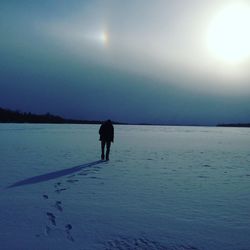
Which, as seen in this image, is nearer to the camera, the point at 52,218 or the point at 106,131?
the point at 52,218

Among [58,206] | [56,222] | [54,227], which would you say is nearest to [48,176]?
[58,206]

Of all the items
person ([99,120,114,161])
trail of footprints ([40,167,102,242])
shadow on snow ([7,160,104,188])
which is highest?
person ([99,120,114,161])

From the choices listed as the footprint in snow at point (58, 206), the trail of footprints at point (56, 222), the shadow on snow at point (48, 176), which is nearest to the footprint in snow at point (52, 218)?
the trail of footprints at point (56, 222)

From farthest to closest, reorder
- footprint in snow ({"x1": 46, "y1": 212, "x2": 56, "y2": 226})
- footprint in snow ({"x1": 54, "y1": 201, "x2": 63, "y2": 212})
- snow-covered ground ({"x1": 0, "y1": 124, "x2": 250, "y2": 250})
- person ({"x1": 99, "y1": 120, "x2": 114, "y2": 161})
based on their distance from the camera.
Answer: person ({"x1": 99, "y1": 120, "x2": 114, "y2": 161}) → footprint in snow ({"x1": 54, "y1": 201, "x2": 63, "y2": 212}) → footprint in snow ({"x1": 46, "y1": 212, "x2": 56, "y2": 226}) → snow-covered ground ({"x1": 0, "y1": 124, "x2": 250, "y2": 250})

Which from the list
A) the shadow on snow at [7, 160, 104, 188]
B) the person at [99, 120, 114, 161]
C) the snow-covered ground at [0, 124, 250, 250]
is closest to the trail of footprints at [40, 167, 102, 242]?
the snow-covered ground at [0, 124, 250, 250]

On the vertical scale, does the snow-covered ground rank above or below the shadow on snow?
above

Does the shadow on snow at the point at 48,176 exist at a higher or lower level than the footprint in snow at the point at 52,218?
lower

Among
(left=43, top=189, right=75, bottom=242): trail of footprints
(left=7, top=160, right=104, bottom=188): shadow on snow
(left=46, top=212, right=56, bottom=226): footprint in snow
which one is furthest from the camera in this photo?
(left=7, top=160, right=104, bottom=188): shadow on snow

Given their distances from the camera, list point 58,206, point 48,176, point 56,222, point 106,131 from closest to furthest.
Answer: point 56,222
point 58,206
point 48,176
point 106,131

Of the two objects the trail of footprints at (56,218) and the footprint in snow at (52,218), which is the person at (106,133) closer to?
the trail of footprints at (56,218)

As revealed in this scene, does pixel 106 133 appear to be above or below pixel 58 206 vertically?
above

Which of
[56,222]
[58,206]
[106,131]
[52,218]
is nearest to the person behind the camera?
[56,222]

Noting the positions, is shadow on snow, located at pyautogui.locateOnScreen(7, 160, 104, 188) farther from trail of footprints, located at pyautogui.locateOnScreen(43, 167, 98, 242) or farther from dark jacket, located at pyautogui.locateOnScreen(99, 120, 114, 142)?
dark jacket, located at pyautogui.locateOnScreen(99, 120, 114, 142)

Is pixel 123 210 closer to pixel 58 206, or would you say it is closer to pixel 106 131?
pixel 58 206
